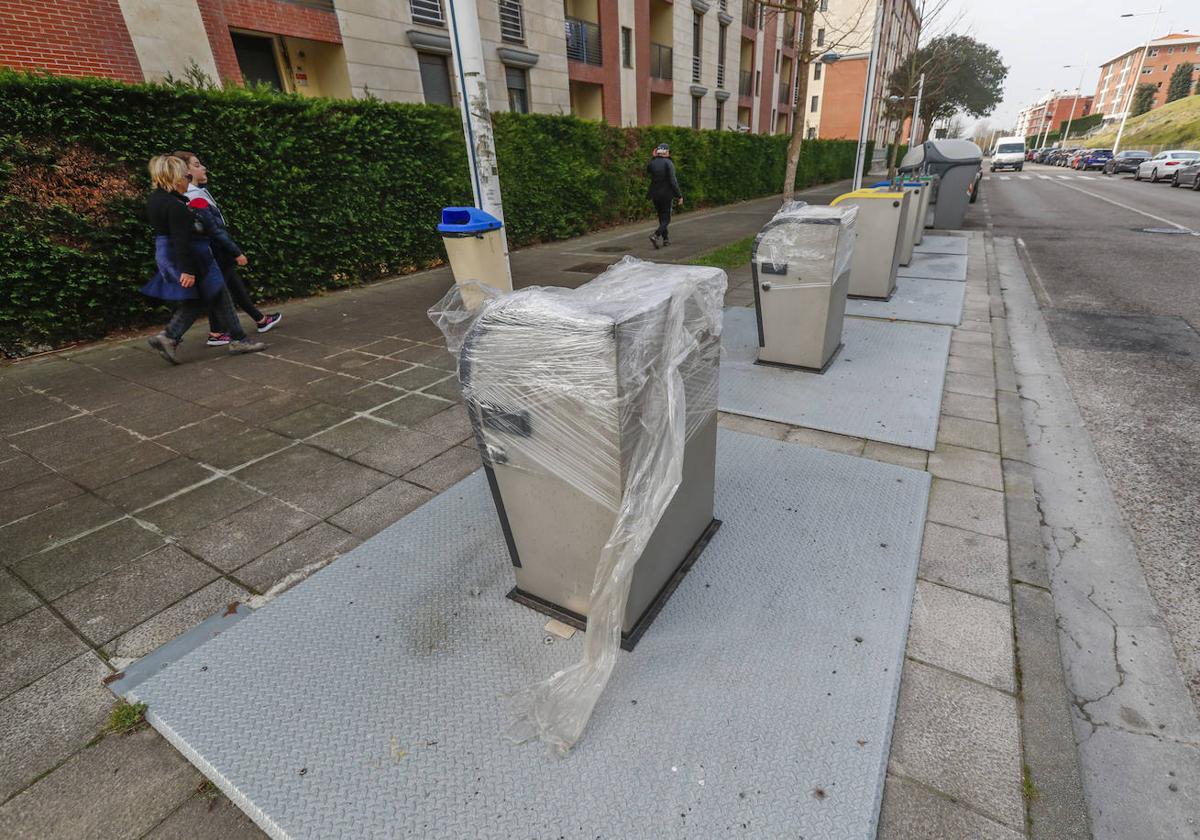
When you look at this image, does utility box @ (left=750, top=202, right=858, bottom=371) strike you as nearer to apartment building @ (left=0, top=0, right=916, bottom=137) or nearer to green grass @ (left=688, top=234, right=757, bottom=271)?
apartment building @ (left=0, top=0, right=916, bottom=137)

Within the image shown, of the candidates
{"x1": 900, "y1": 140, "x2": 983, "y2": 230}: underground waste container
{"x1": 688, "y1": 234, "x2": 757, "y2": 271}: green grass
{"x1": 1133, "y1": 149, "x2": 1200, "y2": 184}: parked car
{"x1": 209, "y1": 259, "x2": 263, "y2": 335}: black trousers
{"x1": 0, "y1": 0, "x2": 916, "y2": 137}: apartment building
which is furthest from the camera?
{"x1": 1133, "y1": 149, "x2": 1200, "y2": 184}: parked car

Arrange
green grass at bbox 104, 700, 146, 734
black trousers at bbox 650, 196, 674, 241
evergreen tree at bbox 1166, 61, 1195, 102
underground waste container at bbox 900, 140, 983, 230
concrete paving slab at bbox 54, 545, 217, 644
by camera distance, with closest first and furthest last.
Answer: green grass at bbox 104, 700, 146, 734
concrete paving slab at bbox 54, 545, 217, 644
black trousers at bbox 650, 196, 674, 241
underground waste container at bbox 900, 140, 983, 230
evergreen tree at bbox 1166, 61, 1195, 102

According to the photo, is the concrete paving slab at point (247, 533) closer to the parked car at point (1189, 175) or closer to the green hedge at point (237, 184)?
the green hedge at point (237, 184)

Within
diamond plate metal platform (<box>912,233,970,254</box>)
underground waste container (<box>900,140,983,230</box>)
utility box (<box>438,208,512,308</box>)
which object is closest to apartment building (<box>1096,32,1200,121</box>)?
underground waste container (<box>900,140,983,230</box>)

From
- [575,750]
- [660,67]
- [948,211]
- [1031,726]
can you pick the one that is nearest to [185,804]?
[575,750]

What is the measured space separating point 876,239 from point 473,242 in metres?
4.77

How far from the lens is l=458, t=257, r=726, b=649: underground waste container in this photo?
171cm

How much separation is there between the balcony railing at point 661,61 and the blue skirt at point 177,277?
18808 millimetres

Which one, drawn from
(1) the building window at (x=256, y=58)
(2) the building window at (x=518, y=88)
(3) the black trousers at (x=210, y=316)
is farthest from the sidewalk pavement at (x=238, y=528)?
(2) the building window at (x=518, y=88)

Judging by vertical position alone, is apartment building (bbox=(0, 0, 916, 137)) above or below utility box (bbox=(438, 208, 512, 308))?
above

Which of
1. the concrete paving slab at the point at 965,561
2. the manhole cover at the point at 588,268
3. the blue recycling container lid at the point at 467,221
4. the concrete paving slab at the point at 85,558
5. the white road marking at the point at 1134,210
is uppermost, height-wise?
the blue recycling container lid at the point at 467,221

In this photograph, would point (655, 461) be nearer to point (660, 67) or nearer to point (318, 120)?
point (318, 120)

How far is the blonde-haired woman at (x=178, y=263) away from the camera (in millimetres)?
4594

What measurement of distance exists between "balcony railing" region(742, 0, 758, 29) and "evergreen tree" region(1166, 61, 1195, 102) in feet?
246
